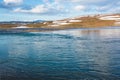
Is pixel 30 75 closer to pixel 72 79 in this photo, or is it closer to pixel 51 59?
pixel 72 79

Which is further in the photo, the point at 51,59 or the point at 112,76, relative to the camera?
the point at 51,59

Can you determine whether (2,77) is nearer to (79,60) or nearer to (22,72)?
(22,72)

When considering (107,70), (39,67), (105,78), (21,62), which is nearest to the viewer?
(105,78)

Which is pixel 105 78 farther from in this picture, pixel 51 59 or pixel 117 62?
pixel 51 59

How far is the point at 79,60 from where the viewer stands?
21.0 metres

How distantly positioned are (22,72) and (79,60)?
5.37 m

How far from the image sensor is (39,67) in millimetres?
18750

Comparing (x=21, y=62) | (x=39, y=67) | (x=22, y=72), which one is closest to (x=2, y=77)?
(x=22, y=72)

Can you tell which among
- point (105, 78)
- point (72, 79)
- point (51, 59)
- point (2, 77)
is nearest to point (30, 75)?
point (2, 77)

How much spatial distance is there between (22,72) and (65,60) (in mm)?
4966

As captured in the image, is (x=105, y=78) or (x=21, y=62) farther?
(x=21, y=62)

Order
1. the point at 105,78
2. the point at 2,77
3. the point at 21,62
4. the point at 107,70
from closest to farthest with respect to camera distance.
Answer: the point at 105,78, the point at 2,77, the point at 107,70, the point at 21,62

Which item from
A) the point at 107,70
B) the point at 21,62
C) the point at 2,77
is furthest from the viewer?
the point at 21,62

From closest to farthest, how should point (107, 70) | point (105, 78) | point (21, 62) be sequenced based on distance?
point (105, 78)
point (107, 70)
point (21, 62)
